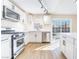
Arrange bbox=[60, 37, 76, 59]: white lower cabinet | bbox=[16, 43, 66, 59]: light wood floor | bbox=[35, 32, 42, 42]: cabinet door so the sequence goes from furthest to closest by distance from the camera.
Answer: bbox=[35, 32, 42, 42]: cabinet door
bbox=[16, 43, 66, 59]: light wood floor
bbox=[60, 37, 76, 59]: white lower cabinet

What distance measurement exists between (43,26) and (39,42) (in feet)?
5.42

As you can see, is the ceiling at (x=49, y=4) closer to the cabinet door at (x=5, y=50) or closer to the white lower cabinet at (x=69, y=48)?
the white lower cabinet at (x=69, y=48)

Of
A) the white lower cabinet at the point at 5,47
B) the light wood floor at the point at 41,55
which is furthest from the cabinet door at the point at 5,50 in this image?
the light wood floor at the point at 41,55

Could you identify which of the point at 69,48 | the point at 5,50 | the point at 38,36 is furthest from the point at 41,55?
the point at 38,36

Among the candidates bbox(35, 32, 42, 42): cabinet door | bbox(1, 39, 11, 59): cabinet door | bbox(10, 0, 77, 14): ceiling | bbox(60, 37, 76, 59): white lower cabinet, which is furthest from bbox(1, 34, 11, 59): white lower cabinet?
bbox(35, 32, 42, 42): cabinet door

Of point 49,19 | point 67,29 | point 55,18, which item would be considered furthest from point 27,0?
point 67,29

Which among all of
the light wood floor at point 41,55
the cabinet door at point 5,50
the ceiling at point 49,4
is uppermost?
the ceiling at point 49,4

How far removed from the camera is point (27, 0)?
5.50 meters

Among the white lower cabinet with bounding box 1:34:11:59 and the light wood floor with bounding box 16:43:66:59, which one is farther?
the light wood floor with bounding box 16:43:66:59

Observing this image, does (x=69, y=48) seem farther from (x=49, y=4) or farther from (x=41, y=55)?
(x=49, y=4)

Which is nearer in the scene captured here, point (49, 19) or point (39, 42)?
point (39, 42)

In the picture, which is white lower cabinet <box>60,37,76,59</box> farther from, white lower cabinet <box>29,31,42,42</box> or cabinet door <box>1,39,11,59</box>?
white lower cabinet <box>29,31,42,42</box>

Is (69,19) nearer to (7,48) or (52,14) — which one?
(52,14)

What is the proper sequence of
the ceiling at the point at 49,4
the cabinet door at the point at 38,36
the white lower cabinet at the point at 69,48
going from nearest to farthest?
the white lower cabinet at the point at 69,48, the ceiling at the point at 49,4, the cabinet door at the point at 38,36
